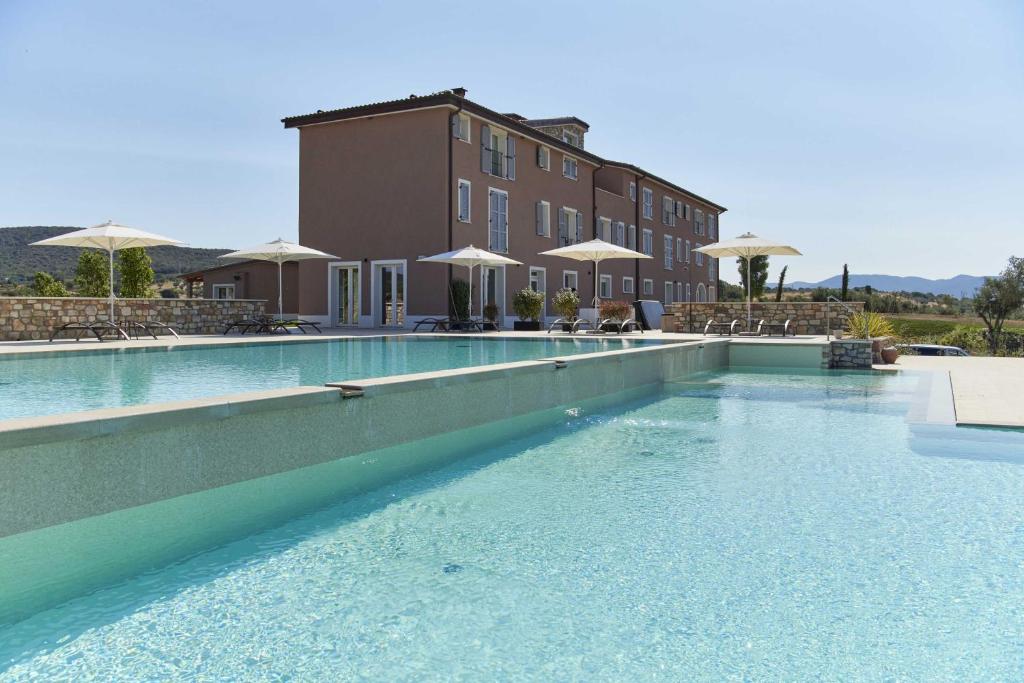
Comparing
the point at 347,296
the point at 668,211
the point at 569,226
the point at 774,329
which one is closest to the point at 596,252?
the point at 774,329

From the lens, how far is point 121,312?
641 inches

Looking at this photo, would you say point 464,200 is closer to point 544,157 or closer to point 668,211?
point 544,157

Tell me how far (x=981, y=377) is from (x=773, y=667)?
10.2 m

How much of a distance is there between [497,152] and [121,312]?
12.6m

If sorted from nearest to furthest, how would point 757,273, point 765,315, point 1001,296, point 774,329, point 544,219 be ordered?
point 774,329, point 765,315, point 544,219, point 1001,296, point 757,273

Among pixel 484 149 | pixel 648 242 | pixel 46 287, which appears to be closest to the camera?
pixel 484 149

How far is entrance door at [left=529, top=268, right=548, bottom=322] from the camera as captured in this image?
2565 centimetres

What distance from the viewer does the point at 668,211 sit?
3778 cm

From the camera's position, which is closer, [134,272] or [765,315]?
[765,315]

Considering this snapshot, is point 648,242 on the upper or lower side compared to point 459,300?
upper

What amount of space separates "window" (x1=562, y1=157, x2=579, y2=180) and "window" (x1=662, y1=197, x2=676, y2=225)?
987 cm

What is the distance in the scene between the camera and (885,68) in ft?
52.4

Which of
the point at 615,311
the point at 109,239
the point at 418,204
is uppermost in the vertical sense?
the point at 418,204

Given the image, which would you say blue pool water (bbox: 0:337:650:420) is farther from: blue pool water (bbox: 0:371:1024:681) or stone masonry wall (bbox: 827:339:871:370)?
stone masonry wall (bbox: 827:339:871:370)
